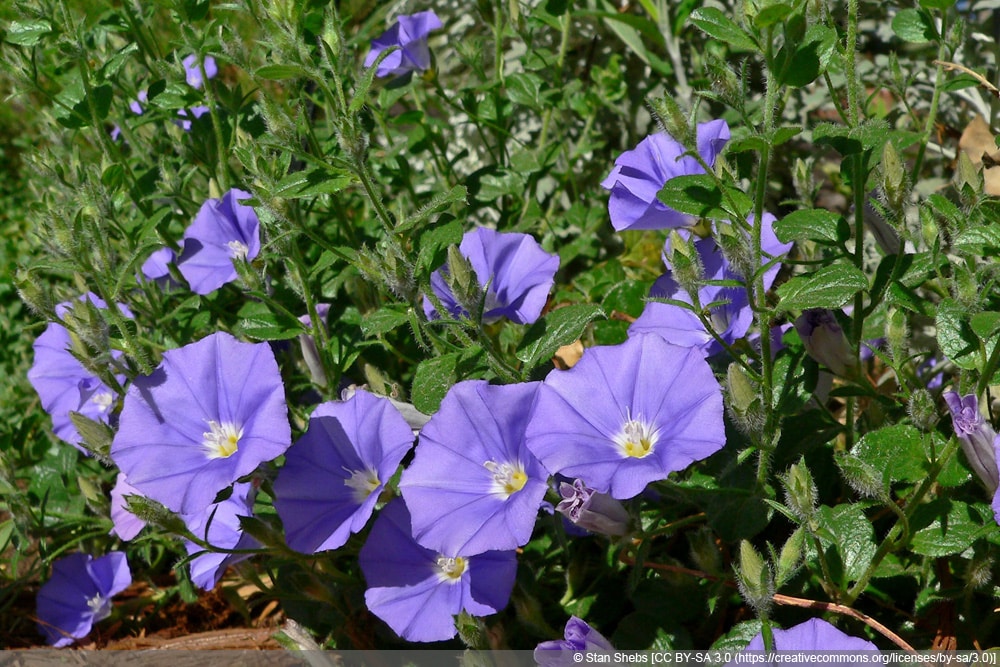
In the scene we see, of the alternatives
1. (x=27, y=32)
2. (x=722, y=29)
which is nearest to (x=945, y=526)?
(x=722, y=29)

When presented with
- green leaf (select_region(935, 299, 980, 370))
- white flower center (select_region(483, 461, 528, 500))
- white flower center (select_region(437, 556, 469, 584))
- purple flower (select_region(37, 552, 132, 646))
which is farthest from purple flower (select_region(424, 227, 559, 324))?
purple flower (select_region(37, 552, 132, 646))

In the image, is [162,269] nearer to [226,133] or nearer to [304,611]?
[226,133]

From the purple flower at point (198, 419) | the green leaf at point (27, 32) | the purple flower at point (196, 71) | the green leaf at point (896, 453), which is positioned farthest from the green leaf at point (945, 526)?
the purple flower at point (196, 71)

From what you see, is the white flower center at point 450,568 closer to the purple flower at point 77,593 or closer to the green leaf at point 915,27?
the purple flower at point 77,593

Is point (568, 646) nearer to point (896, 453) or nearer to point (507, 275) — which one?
→ point (896, 453)

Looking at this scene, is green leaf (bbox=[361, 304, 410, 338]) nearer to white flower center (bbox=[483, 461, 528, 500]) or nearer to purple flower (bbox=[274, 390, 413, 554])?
purple flower (bbox=[274, 390, 413, 554])
